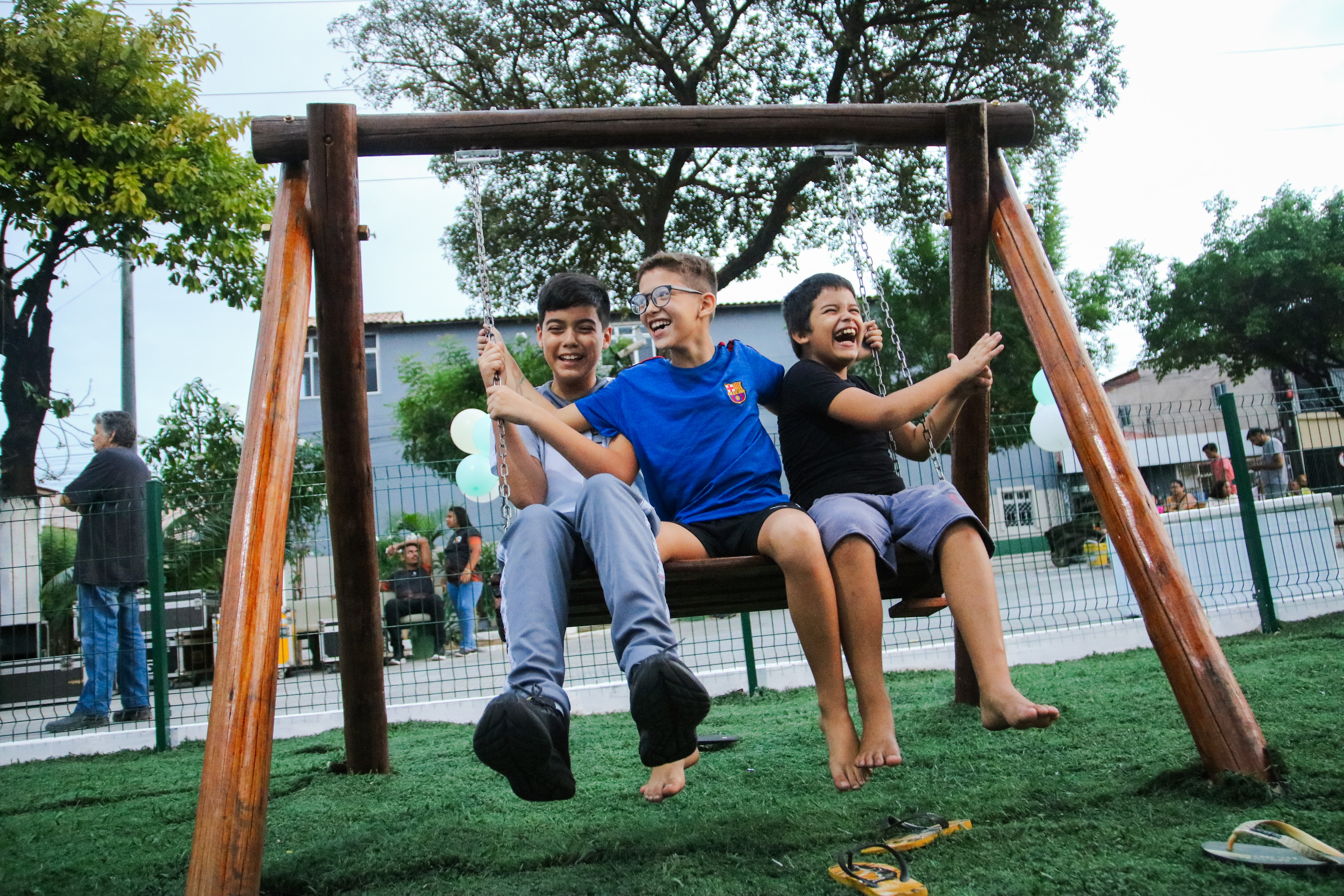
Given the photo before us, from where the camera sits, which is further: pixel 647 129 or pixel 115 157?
pixel 115 157

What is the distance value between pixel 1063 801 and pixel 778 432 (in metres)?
1.37

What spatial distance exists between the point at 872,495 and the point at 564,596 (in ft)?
3.38

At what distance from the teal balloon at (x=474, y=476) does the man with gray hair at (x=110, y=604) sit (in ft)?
6.45

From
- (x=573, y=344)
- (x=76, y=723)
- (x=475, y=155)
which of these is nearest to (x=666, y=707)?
(x=573, y=344)

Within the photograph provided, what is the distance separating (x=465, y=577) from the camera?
271 inches

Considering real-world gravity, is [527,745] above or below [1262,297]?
below

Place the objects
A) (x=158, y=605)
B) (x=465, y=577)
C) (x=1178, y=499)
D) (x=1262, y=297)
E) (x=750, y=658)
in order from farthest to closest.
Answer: (x=1262, y=297), (x=1178, y=499), (x=465, y=577), (x=750, y=658), (x=158, y=605)

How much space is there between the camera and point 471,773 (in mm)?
3836

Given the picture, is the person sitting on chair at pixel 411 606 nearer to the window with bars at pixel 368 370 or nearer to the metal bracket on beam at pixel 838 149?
the metal bracket on beam at pixel 838 149

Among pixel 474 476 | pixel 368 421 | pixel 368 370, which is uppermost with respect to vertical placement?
pixel 368 370

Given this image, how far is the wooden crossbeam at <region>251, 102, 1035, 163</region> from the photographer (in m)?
3.06

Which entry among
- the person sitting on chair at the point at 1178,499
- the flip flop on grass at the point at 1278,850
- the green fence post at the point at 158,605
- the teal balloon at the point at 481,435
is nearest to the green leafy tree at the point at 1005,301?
the person sitting on chair at the point at 1178,499

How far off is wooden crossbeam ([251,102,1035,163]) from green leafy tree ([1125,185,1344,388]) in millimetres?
24588

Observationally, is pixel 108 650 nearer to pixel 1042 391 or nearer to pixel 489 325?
pixel 489 325
